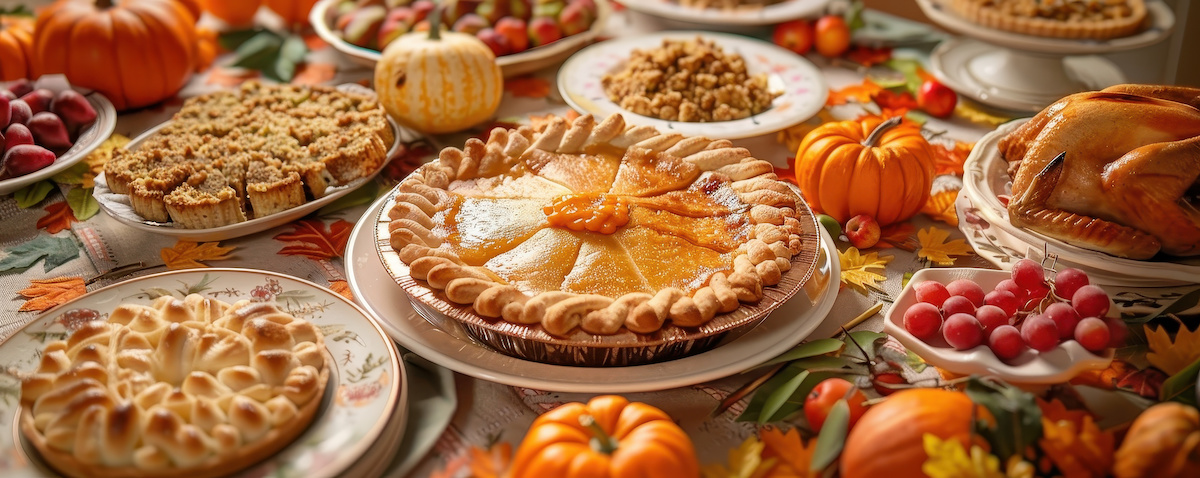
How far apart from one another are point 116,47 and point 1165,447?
12.1 feet

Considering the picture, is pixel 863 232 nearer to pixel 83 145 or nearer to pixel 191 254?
pixel 191 254

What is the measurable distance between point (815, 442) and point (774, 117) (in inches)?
68.4

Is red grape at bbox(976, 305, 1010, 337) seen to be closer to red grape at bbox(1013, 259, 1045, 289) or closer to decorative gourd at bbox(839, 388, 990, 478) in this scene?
red grape at bbox(1013, 259, 1045, 289)

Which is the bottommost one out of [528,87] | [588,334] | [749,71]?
[528,87]

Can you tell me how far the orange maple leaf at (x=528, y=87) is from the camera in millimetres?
3891

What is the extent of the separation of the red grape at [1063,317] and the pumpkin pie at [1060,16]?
1.85 metres

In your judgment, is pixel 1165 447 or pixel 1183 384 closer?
pixel 1165 447

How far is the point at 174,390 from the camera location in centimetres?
178

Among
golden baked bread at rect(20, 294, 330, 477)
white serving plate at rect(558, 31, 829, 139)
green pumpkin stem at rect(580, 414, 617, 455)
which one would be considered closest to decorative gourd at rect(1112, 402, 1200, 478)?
green pumpkin stem at rect(580, 414, 617, 455)

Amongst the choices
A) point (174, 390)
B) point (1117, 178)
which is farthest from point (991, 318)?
point (174, 390)

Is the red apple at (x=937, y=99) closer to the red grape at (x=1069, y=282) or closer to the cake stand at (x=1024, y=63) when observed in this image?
the cake stand at (x=1024, y=63)

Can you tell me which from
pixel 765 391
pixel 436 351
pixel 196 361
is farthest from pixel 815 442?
pixel 196 361

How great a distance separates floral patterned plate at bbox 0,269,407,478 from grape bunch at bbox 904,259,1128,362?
1256 mm

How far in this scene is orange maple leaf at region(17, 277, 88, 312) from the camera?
247 centimetres
